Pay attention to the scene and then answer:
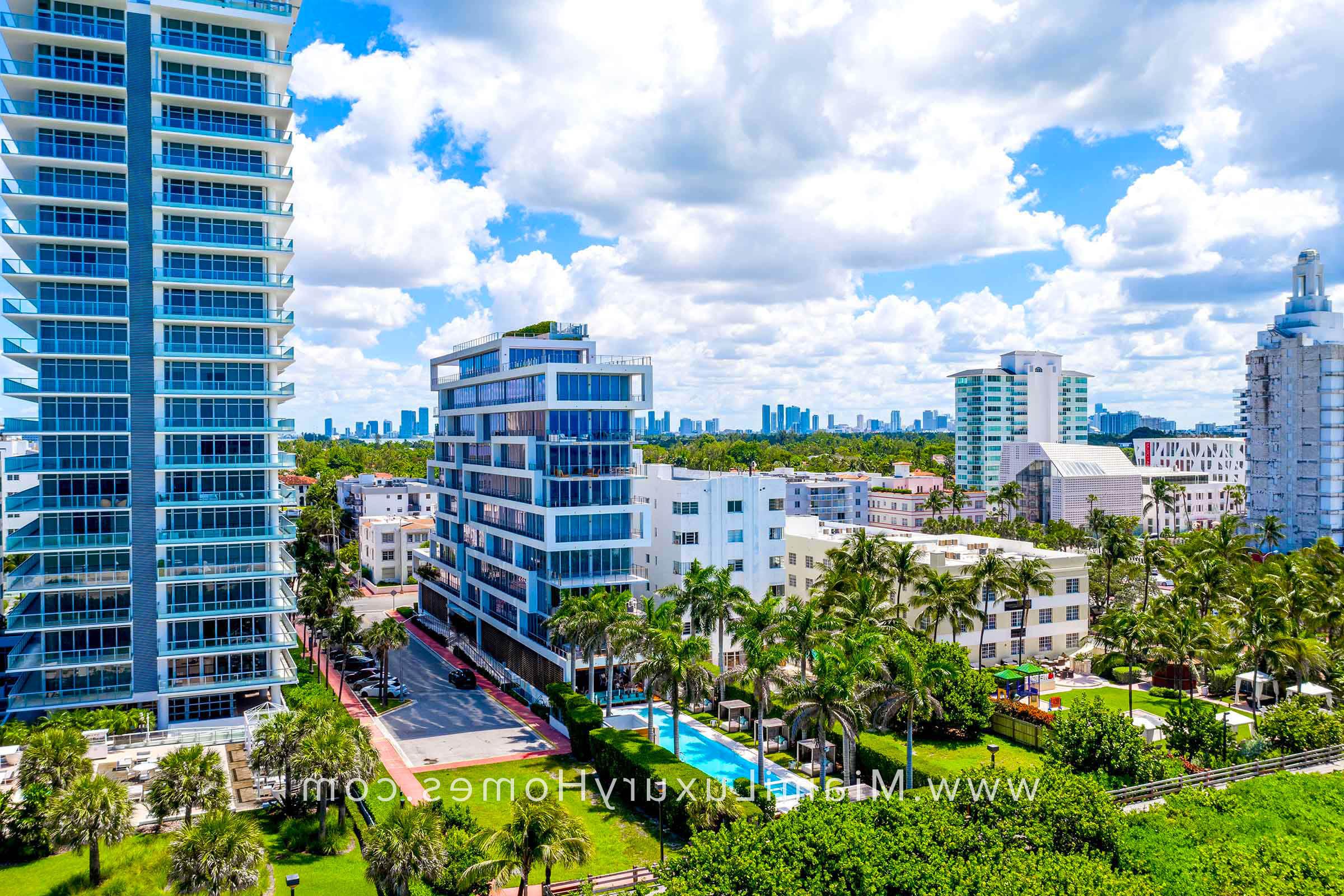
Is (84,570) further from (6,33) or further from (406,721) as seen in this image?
(6,33)

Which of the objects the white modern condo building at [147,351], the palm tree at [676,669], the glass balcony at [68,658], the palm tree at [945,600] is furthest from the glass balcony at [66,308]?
the palm tree at [945,600]

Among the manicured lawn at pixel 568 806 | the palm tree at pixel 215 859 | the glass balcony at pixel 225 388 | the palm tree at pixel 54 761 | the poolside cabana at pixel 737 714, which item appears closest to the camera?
the palm tree at pixel 215 859

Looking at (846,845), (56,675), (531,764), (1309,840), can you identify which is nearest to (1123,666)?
(1309,840)

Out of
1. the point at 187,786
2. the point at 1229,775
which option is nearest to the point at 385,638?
the point at 187,786

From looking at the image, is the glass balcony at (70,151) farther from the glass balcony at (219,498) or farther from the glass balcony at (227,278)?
the glass balcony at (219,498)

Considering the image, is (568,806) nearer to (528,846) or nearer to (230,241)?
(528,846)

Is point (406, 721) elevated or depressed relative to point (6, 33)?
depressed

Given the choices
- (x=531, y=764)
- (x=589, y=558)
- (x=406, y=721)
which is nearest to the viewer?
(x=531, y=764)
